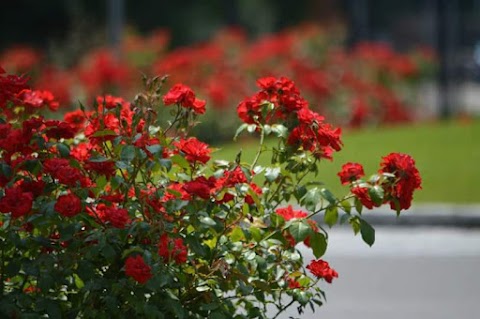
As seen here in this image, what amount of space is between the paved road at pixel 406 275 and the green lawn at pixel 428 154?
1.10m

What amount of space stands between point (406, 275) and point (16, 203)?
556 centimetres

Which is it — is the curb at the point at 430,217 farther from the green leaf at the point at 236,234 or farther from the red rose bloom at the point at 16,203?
the red rose bloom at the point at 16,203

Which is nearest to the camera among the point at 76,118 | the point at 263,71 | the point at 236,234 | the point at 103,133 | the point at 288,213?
the point at 103,133

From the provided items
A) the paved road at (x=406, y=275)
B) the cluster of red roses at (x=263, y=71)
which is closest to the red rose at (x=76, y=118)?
the paved road at (x=406, y=275)

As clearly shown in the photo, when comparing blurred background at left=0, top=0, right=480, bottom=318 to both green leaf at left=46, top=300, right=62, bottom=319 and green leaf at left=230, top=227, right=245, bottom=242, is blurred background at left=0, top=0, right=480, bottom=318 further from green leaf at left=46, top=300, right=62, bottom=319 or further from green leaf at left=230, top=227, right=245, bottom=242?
green leaf at left=46, top=300, right=62, bottom=319

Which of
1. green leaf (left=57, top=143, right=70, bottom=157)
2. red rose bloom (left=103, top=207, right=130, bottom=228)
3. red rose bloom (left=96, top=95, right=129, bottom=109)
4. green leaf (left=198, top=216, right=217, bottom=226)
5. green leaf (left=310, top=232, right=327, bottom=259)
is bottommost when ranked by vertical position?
green leaf (left=310, top=232, right=327, bottom=259)

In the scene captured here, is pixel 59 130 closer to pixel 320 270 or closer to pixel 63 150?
pixel 63 150

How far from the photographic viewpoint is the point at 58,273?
13.7 ft

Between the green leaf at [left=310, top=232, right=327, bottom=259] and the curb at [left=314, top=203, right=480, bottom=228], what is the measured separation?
6500mm

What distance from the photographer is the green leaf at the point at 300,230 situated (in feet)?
14.0

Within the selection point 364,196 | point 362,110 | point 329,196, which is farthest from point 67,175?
point 362,110

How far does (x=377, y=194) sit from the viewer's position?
4.31 metres

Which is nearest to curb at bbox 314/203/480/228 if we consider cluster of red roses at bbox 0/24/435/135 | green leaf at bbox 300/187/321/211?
cluster of red roses at bbox 0/24/435/135

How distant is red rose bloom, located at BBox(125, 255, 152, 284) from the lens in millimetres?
3917
